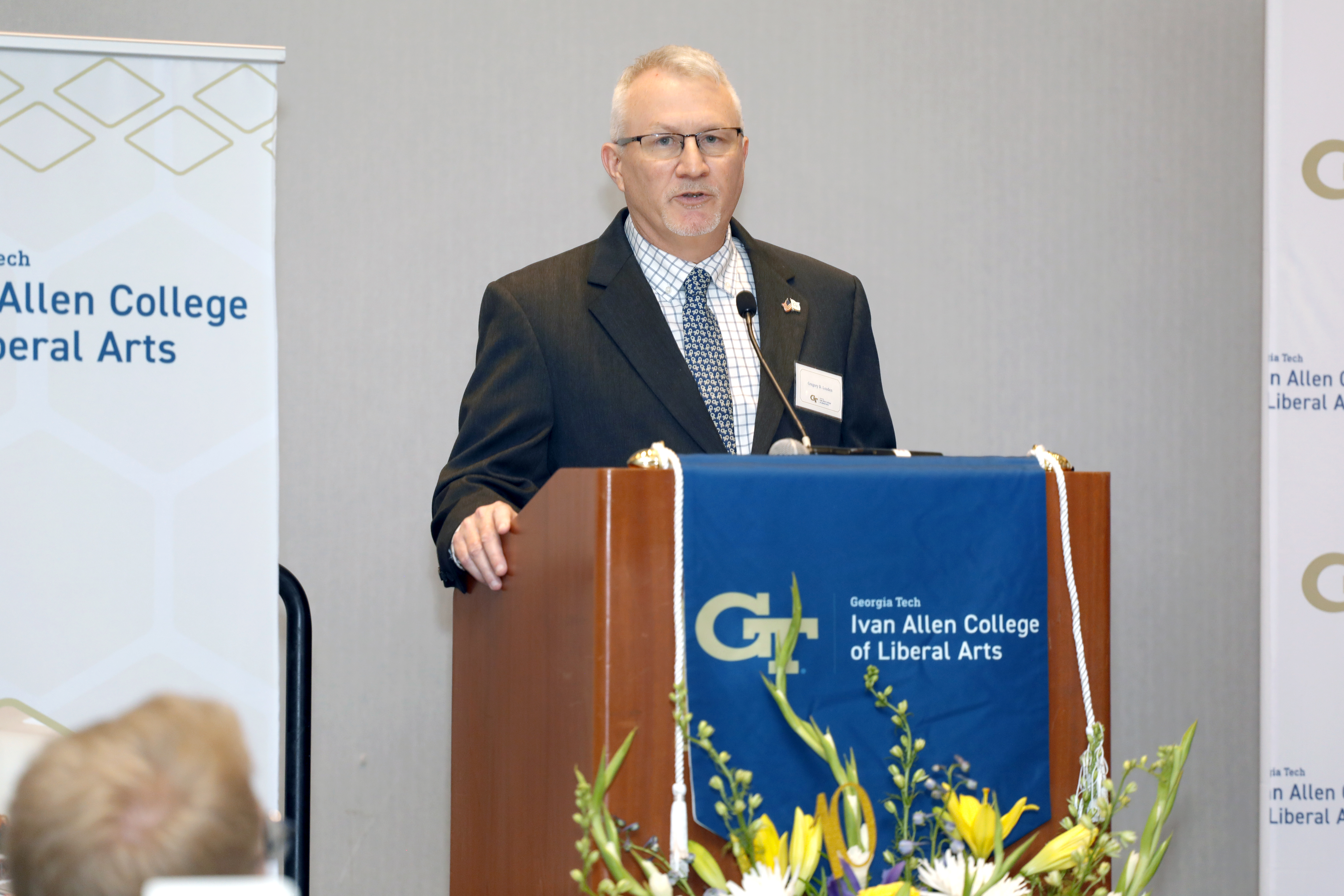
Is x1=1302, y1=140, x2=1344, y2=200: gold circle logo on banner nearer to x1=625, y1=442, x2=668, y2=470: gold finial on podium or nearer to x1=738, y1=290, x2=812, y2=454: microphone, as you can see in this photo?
x1=738, y1=290, x2=812, y2=454: microphone

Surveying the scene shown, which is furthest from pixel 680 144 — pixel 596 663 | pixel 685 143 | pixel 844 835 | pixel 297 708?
pixel 844 835

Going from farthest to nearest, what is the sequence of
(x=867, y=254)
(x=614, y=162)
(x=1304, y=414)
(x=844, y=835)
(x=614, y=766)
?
(x=867, y=254) → (x=1304, y=414) → (x=614, y=162) → (x=844, y=835) → (x=614, y=766)

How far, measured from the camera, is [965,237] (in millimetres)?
3430

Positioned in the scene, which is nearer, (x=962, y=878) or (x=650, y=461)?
(x=962, y=878)

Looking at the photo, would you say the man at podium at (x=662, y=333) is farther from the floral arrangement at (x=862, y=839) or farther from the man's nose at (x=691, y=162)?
the floral arrangement at (x=862, y=839)

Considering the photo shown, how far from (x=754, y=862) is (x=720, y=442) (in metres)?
0.85

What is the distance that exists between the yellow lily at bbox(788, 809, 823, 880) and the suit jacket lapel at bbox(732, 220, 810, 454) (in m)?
0.77

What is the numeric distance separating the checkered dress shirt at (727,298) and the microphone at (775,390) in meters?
0.03

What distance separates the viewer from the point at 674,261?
2066mm

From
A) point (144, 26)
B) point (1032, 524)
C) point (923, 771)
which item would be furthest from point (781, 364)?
point (144, 26)

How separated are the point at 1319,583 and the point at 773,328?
1.67 meters

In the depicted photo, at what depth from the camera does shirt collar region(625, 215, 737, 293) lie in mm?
2051

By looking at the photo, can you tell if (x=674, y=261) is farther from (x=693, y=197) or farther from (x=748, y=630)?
(x=748, y=630)

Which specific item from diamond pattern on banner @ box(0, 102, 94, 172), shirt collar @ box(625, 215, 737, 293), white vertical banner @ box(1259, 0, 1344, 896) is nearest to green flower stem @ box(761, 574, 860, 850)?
diamond pattern on banner @ box(0, 102, 94, 172)
